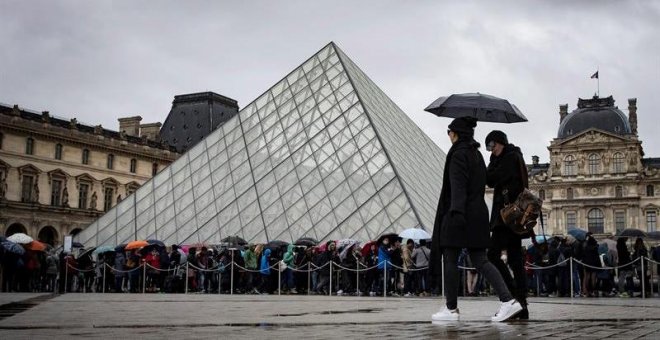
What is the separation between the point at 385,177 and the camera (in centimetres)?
2152

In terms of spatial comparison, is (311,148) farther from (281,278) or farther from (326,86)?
(281,278)

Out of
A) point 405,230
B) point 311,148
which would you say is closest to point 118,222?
point 311,148

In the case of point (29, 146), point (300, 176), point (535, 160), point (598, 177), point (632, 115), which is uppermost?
point (632, 115)

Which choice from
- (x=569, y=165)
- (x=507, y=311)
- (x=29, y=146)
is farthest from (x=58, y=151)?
(x=507, y=311)

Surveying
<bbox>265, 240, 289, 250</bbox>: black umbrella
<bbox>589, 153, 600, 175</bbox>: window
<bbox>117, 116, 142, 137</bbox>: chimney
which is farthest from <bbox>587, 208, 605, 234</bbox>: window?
<bbox>265, 240, 289, 250</bbox>: black umbrella

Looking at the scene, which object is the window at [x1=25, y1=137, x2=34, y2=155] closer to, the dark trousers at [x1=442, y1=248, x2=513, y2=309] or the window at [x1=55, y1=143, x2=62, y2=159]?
the window at [x1=55, y1=143, x2=62, y2=159]

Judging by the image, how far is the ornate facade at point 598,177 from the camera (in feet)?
210

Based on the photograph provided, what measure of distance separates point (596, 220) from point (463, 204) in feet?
207

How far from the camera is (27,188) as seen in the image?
159 feet

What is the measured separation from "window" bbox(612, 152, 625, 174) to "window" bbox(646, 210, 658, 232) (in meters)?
3.89

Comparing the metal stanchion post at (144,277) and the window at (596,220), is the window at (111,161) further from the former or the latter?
the window at (596,220)

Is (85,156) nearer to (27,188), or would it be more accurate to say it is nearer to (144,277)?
(27,188)

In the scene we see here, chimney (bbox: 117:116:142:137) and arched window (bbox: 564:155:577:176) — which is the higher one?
chimney (bbox: 117:116:142:137)

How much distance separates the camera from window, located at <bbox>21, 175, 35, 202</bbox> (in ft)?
157
